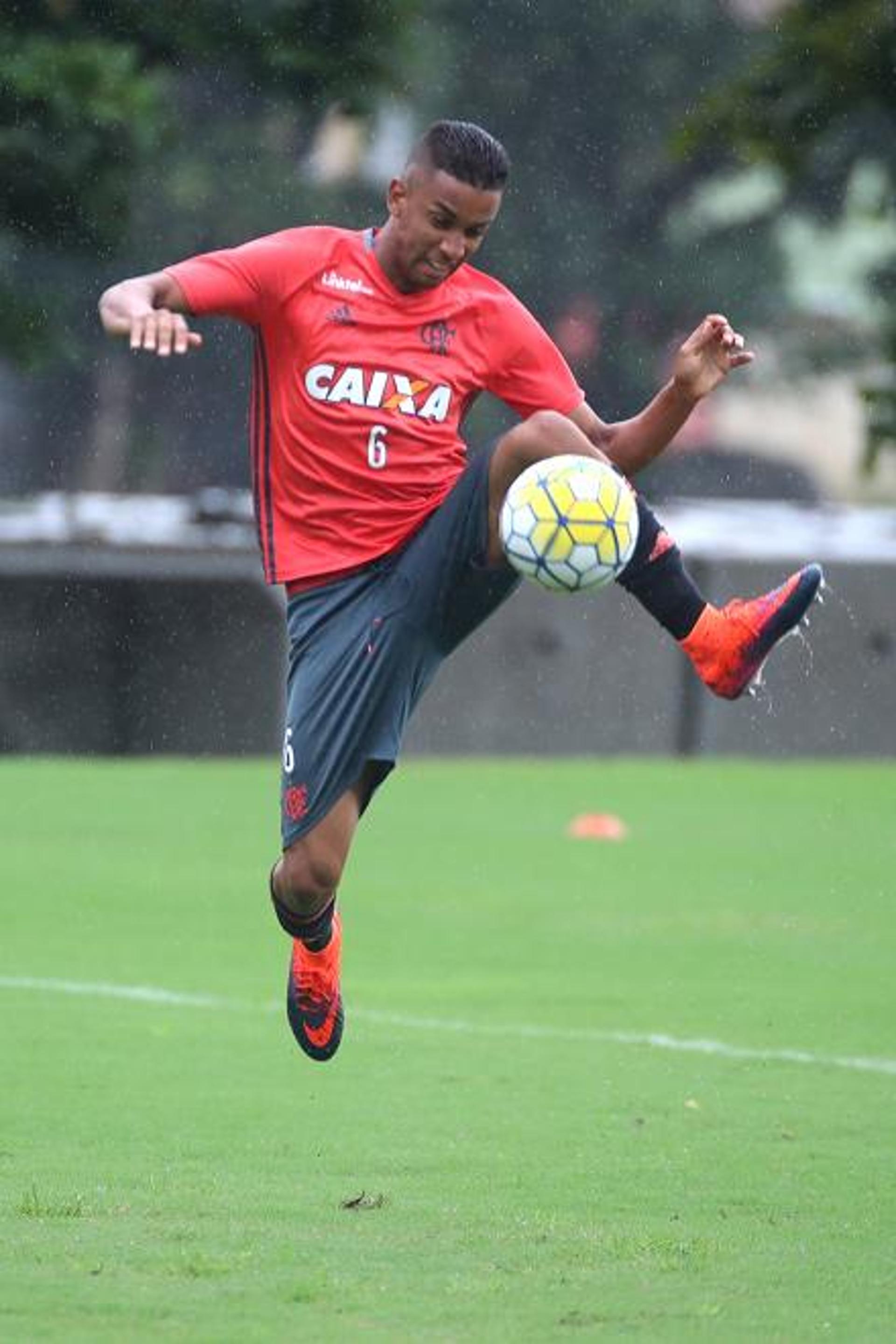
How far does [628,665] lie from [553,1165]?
16996 millimetres

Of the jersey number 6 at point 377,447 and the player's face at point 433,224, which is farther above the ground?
the player's face at point 433,224

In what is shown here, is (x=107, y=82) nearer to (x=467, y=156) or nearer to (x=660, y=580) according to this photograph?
(x=467, y=156)

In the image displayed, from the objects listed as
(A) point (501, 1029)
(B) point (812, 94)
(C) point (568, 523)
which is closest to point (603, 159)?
(B) point (812, 94)

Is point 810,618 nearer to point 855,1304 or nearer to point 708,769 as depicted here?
point 708,769

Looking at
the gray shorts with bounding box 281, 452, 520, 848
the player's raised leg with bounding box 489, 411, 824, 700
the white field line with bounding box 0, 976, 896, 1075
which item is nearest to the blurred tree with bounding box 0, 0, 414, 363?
the white field line with bounding box 0, 976, 896, 1075

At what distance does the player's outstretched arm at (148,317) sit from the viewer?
285 inches

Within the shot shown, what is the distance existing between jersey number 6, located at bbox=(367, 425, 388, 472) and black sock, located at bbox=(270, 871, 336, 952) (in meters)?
1.20

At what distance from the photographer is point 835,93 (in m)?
23.5

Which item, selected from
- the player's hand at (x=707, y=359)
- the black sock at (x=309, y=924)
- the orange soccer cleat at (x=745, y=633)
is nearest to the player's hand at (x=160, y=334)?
the player's hand at (x=707, y=359)

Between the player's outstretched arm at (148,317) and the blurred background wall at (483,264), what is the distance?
44.4 ft

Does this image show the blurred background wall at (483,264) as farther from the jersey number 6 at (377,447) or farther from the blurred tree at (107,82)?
the jersey number 6 at (377,447)

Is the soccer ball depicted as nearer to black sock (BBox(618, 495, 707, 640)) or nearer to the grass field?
black sock (BBox(618, 495, 707, 640))

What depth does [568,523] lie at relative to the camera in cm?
760

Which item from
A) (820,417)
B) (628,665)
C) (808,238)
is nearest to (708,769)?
(628,665)
